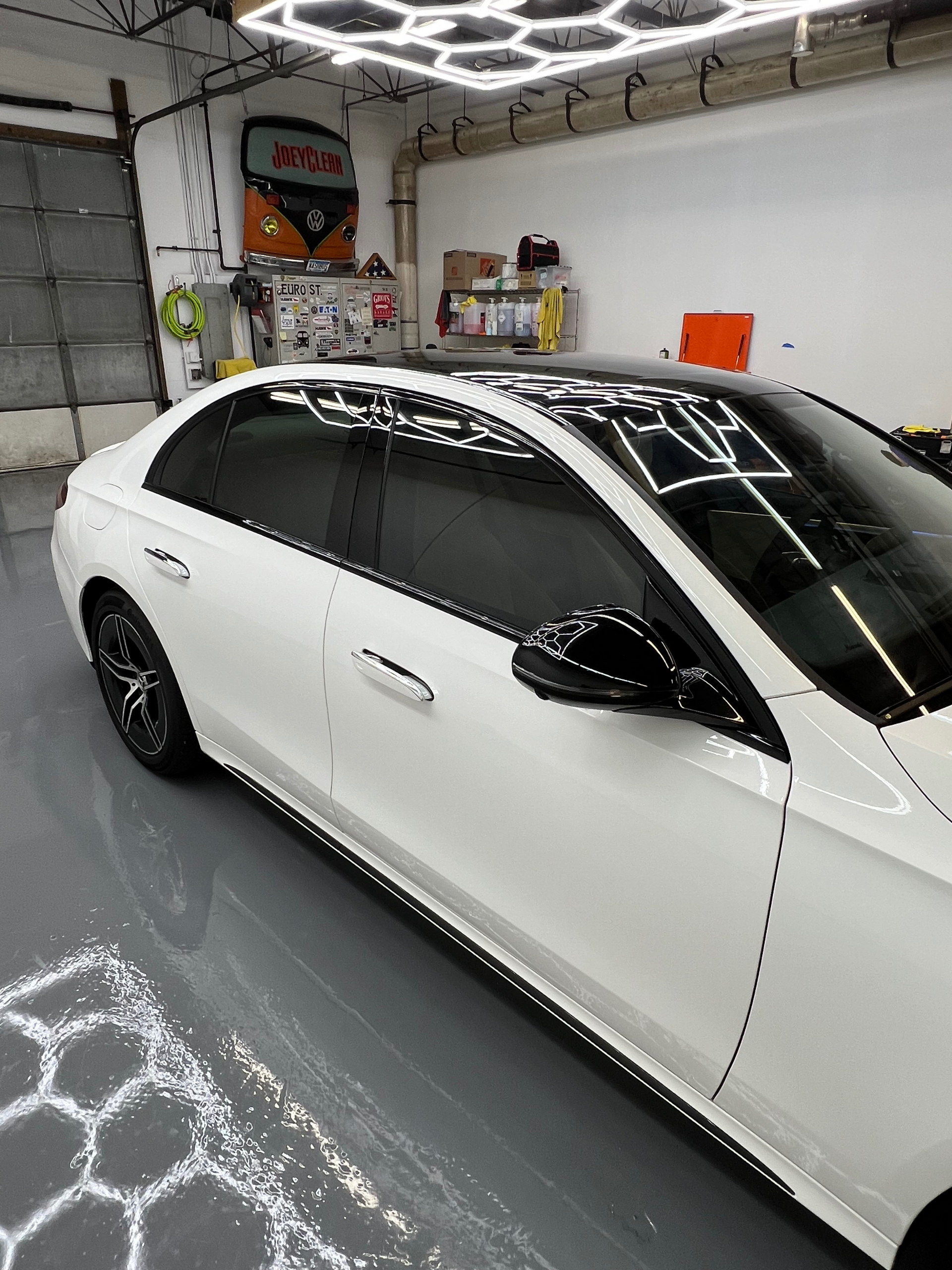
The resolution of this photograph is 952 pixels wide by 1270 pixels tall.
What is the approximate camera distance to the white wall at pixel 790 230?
18.7 feet

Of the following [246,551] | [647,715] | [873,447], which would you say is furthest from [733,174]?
[647,715]

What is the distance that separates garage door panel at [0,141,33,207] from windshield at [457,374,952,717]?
7.82m

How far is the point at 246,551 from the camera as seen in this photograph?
5.87 feet

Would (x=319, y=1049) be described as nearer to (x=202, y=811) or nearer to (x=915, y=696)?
(x=202, y=811)

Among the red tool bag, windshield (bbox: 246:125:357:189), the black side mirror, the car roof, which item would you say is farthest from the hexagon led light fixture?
the black side mirror

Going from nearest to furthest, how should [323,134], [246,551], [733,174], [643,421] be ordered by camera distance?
[643,421]
[246,551]
[733,174]
[323,134]

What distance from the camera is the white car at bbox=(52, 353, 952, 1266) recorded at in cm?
94

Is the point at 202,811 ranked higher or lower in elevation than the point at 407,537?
lower

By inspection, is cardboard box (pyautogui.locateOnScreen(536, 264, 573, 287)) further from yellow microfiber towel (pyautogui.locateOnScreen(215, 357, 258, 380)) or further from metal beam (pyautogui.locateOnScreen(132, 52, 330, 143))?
yellow microfiber towel (pyautogui.locateOnScreen(215, 357, 258, 380))

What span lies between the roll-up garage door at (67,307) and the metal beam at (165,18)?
3.68 feet

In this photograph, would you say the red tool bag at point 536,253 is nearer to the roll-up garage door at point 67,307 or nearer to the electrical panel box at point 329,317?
the electrical panel box at point 329,317

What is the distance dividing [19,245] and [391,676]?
809 centimetres

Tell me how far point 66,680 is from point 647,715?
2.78 meters

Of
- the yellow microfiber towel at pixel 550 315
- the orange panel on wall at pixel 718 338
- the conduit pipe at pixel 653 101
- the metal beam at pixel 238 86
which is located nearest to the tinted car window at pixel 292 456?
the conduit pipe at pixel 653 101
